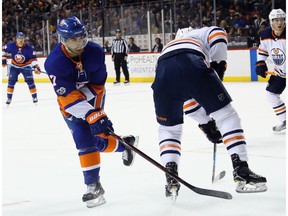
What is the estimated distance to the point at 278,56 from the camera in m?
5.73

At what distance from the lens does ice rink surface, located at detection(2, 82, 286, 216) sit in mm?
3242

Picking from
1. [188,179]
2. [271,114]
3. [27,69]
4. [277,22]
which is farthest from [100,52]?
[27,69]

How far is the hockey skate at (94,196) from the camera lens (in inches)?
131

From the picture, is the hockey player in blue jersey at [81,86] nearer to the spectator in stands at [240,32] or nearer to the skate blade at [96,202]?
the skate blade at [96,202]

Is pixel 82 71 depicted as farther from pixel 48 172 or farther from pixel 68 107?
pixel 48 172

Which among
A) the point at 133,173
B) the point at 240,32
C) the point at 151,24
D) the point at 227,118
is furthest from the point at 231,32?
the point at 227,118

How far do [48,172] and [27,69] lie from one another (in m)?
5.70

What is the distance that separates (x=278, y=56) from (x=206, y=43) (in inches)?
98.8

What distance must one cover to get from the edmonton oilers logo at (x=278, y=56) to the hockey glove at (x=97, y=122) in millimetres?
2811

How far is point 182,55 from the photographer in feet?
10.7

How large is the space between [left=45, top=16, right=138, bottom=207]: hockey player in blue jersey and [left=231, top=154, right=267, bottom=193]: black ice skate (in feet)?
2.18

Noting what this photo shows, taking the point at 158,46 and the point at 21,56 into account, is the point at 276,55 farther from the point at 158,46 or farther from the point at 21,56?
the point at 158,46

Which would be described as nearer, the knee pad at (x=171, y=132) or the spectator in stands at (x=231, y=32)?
the knee pad at (x=171, y=132)

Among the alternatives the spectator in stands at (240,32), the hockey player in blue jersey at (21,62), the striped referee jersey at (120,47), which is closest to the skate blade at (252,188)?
the hockey player in blue jersey at (21,62)
